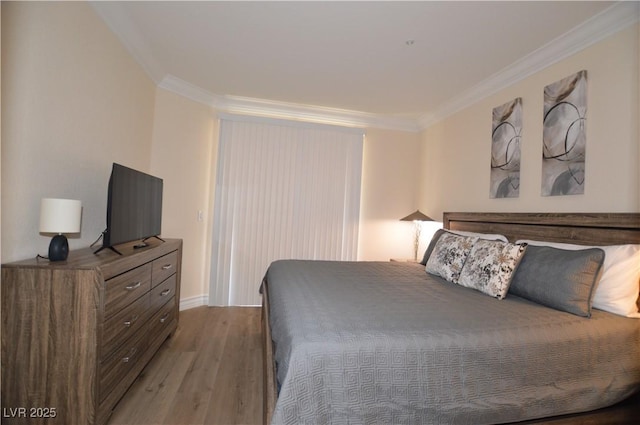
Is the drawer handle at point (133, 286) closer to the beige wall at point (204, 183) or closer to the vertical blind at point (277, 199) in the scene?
the beige wall at point (204, 183)

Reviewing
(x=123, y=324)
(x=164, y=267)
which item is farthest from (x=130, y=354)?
(x=164, y=267)

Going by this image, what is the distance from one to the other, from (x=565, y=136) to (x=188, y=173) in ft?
11.6

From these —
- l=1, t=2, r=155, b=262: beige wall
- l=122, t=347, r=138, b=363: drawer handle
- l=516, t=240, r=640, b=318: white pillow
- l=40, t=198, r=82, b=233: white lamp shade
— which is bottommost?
l=122, t=347, r=138, b=363: drawer handle

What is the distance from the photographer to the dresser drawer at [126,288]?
57.2 inches

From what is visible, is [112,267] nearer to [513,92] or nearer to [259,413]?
[259,413]

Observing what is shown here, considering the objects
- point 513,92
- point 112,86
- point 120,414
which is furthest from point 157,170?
point 513,92

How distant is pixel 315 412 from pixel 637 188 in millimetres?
2213

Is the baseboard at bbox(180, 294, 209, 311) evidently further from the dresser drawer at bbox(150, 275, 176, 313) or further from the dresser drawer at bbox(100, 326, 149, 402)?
the dresser drawer at bbox(100, 326, 149, 402)

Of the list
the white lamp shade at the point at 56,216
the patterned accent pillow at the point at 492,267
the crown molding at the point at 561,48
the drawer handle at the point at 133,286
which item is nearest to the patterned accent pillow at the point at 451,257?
the patterned accent pillow at the point at 492,267

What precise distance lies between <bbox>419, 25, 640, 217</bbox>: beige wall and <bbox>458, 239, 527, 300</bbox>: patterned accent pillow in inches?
26.2

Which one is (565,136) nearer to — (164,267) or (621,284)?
(621,284)

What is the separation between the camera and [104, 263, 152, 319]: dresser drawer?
145 cm

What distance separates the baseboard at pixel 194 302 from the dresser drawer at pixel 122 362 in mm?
1382

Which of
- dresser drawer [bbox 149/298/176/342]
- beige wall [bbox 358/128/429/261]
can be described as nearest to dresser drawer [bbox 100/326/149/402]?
dresser drawer [bbox 149/298/176/342]
